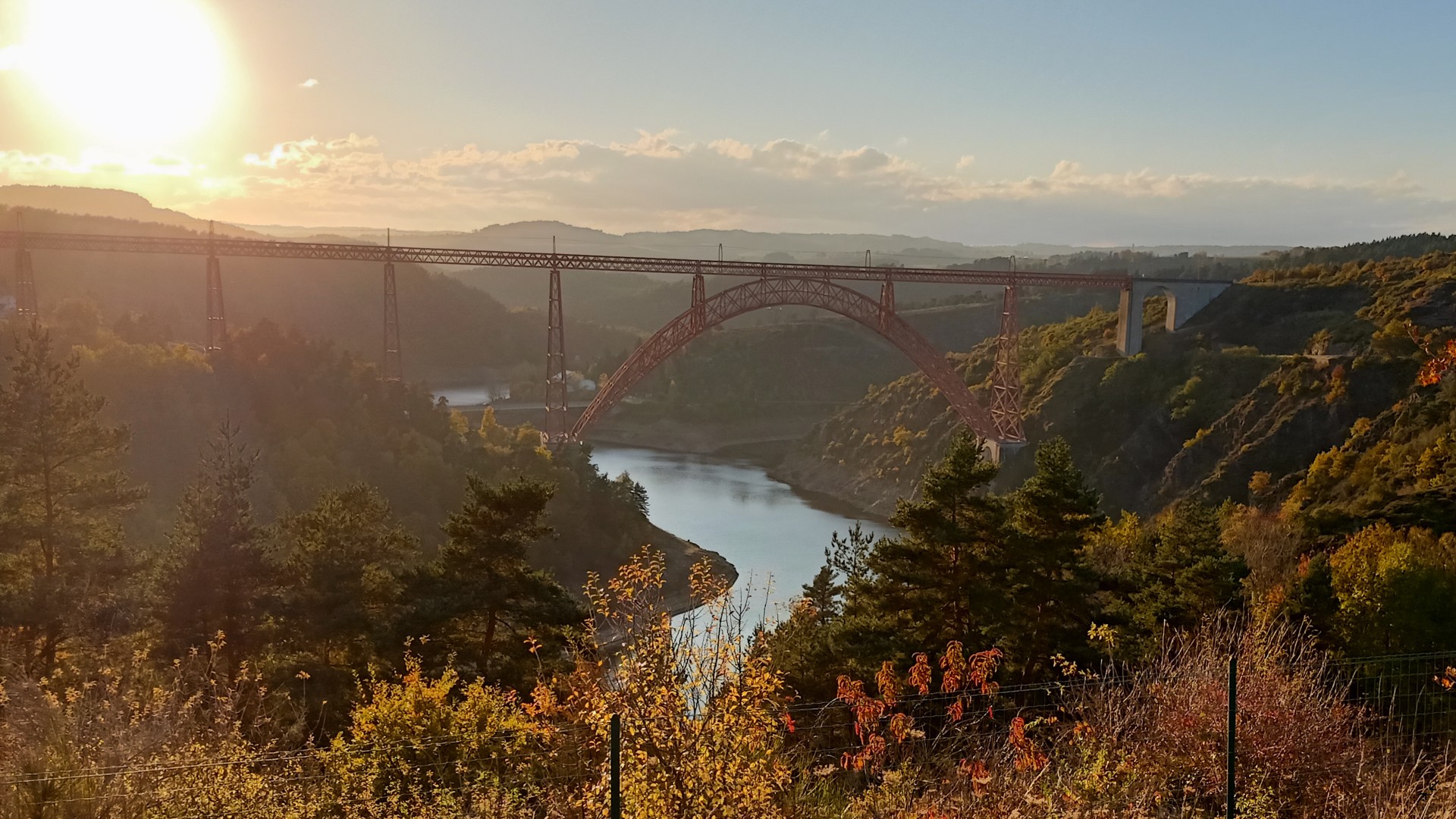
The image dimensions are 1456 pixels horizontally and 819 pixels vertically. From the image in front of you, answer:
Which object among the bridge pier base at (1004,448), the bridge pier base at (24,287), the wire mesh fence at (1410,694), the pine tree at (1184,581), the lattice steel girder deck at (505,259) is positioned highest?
the lattice steel girder deck at (505,259)

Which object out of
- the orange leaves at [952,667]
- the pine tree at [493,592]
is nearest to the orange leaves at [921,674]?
the orange leaves at [952,667]

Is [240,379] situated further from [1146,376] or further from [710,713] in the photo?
[1146,376]

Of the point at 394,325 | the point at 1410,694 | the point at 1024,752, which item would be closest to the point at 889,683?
the point at 1024,752

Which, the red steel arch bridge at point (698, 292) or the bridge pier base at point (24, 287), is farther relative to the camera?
the red steel arch bridge at point (698, 292)

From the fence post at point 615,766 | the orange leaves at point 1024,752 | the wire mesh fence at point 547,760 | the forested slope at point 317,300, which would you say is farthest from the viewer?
the forested slope at point 317,300

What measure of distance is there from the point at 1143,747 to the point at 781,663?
5.18 meters

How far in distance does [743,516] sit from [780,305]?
7828 mm

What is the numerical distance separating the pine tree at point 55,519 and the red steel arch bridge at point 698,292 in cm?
1267

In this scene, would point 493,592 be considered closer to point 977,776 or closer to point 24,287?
point 977,776

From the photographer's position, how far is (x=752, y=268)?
2652 centimetres

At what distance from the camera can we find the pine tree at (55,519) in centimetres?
869

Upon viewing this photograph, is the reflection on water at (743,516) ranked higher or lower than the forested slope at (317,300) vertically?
lower

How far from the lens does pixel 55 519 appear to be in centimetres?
959

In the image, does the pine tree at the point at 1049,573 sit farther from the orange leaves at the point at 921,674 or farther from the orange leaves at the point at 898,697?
the orange leaves at the point at 921,674
